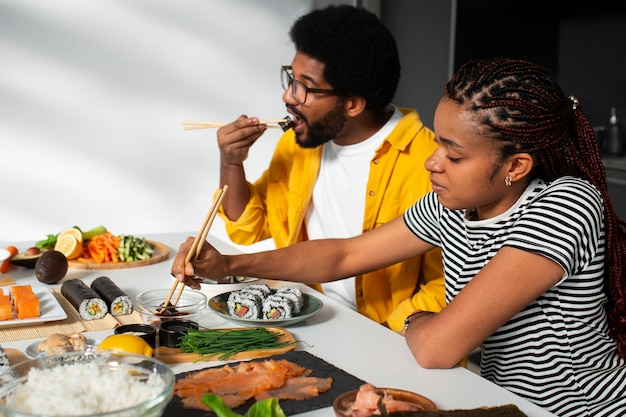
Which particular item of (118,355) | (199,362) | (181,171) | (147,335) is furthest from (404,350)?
(181,171)

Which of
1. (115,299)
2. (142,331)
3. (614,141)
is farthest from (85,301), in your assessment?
(614,141)

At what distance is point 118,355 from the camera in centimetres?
132

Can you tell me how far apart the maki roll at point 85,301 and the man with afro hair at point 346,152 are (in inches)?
31.4

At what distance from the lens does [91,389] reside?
1.18 m

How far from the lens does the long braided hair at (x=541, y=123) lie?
65.7 inches

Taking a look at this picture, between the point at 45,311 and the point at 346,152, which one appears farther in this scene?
the point at 346,152

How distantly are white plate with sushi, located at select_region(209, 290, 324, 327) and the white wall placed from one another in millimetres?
2811

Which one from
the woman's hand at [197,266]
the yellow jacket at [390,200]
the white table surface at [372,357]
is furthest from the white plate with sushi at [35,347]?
the yellow jacket at [390,200]

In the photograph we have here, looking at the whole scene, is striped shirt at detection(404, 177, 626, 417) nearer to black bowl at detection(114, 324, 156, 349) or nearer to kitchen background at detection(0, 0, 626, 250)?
black bowl at detection(114, 324, 156, 349)

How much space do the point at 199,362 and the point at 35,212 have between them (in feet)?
10.5

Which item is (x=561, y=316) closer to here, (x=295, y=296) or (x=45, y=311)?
(x=295, y=296)

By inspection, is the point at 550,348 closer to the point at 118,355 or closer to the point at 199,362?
the point at 199,362

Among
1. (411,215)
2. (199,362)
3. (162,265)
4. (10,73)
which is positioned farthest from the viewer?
(10,73)

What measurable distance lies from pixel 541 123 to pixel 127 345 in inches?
39.1
